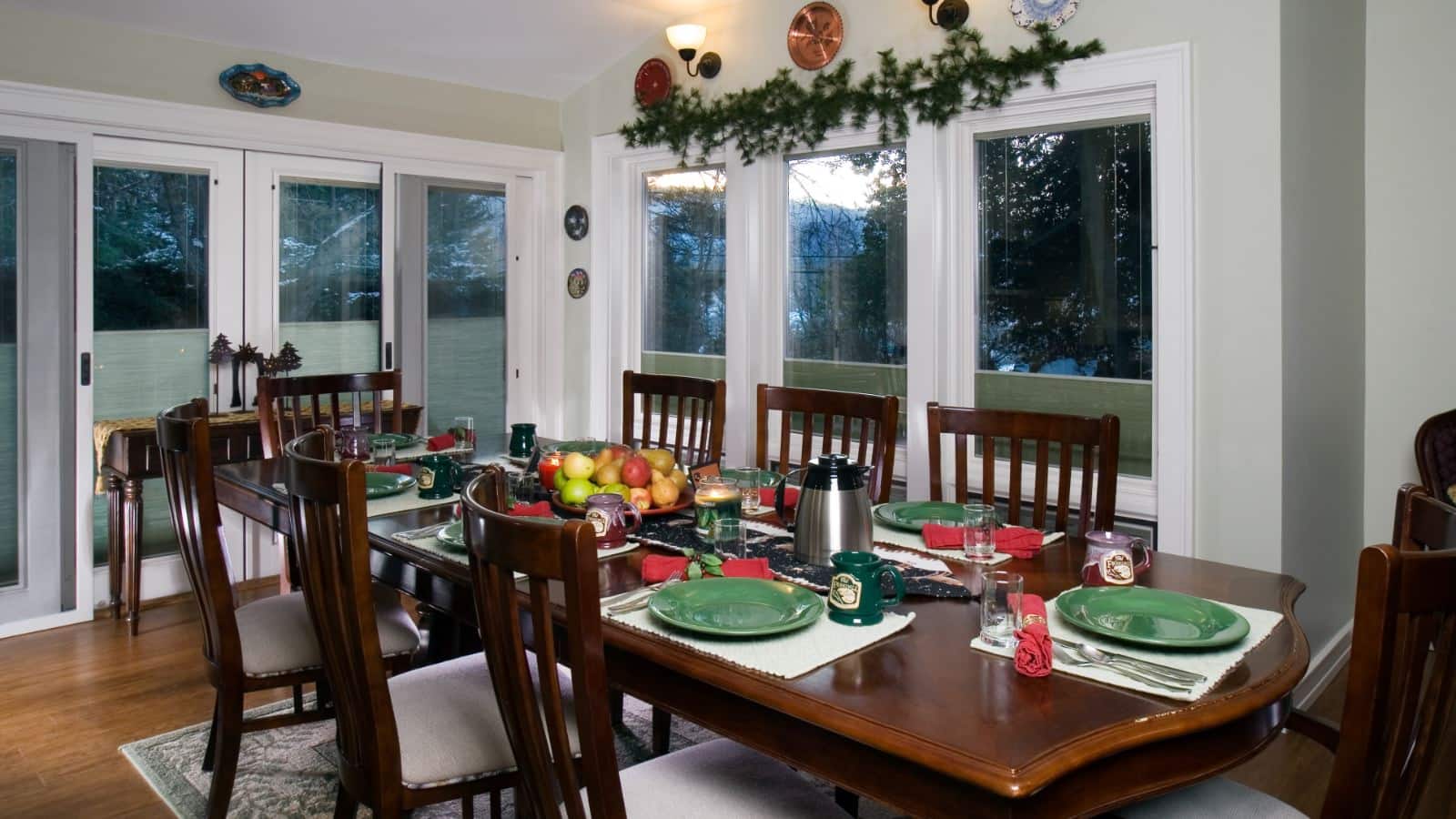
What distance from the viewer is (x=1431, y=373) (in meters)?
3.63

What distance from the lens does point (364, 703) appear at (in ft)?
5.82

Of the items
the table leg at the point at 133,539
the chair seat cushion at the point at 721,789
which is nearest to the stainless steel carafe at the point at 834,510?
the chair seat cushion at the point at 721,789

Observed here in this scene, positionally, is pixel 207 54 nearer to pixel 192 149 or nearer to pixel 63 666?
pixel 192 149

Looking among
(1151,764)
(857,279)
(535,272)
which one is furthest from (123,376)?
(1151,764)

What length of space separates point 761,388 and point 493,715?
144 cm

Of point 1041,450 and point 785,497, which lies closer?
point 785,497

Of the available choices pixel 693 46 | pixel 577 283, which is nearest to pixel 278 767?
pixel 577 283

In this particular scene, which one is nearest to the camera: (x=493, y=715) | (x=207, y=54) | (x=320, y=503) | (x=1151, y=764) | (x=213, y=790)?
(x=1151, y=764)

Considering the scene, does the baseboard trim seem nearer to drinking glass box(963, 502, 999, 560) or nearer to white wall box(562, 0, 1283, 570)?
white wall box(562, 0, 1283, 570)

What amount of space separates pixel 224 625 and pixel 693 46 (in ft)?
9.90

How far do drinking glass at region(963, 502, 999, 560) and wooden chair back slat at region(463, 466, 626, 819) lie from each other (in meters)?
0.84

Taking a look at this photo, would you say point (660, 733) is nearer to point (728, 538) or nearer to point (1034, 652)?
point (728, 538)

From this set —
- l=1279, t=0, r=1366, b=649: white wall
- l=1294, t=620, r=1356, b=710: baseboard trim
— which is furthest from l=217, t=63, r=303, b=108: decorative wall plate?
l=1294, t=620, r=1356, b=710: baseboard trim

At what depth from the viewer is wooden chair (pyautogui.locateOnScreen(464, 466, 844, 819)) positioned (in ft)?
4.17
